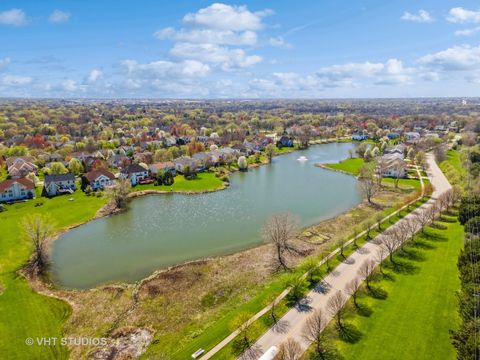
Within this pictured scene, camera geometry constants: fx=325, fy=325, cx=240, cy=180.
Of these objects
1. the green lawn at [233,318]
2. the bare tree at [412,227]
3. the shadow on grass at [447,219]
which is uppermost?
the bare tree at [412,227]

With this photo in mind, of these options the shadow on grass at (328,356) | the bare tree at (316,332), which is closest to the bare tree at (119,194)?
the bare tree at (316,332)

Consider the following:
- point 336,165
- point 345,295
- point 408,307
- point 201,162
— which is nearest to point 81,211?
point 201,162

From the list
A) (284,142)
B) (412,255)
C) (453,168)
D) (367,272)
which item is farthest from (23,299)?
(284,142)

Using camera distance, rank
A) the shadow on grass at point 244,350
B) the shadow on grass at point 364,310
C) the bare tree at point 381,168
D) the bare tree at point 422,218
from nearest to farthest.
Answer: the shadow on grass at point 244,350 < the shadow on grass at point 364,310 < the bare tree at point 422,218 < the bare tree at point 381,168

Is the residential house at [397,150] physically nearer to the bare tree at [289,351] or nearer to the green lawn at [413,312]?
the green lawn at [413,312]

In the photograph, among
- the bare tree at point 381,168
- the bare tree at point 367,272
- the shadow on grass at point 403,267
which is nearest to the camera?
the bare tree at point 367,272
